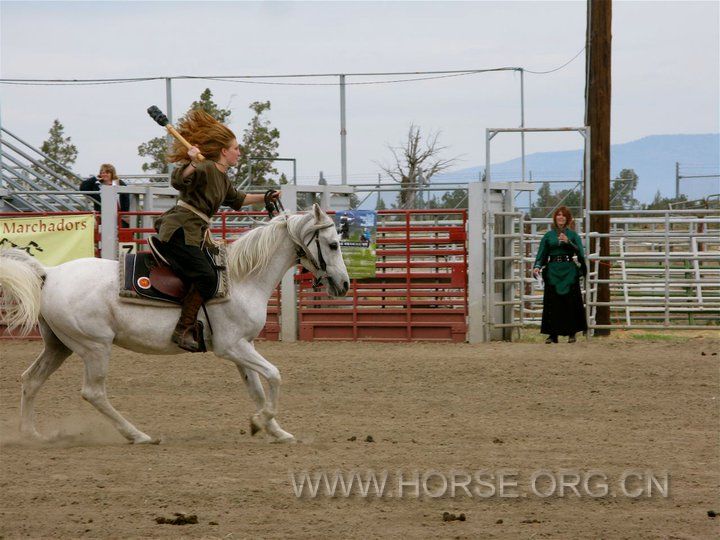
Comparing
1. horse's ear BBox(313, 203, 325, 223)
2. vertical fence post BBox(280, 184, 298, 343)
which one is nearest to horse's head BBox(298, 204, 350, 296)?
horse's ear BBox(313, 203, 325, 223)

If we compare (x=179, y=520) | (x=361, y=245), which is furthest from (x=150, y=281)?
(x=361, y=245)

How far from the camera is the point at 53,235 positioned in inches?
601

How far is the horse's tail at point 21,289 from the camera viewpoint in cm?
738

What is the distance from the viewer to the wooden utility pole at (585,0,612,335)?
15.9 metres

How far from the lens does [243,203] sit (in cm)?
800

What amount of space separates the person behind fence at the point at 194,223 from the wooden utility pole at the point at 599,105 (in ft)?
30.6

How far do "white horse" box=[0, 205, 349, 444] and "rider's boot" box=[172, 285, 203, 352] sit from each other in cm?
9

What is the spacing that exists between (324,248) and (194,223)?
37.6 inches

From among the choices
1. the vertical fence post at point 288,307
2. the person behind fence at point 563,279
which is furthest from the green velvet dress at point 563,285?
the vertical fence post at point 288,307

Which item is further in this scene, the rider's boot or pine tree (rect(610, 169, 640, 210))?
pine tree (rect(610, 169, 640, 210))

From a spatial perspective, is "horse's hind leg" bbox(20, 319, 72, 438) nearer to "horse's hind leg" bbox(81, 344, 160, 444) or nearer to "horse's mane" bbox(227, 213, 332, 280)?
"horse's hind leg" bbox(81, 344, 160, 444)

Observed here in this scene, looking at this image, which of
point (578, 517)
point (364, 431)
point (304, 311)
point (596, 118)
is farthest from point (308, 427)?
point (596, 118)

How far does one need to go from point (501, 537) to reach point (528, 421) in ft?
11.0

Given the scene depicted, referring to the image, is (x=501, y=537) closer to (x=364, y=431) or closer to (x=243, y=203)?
(x=364, y=431)
